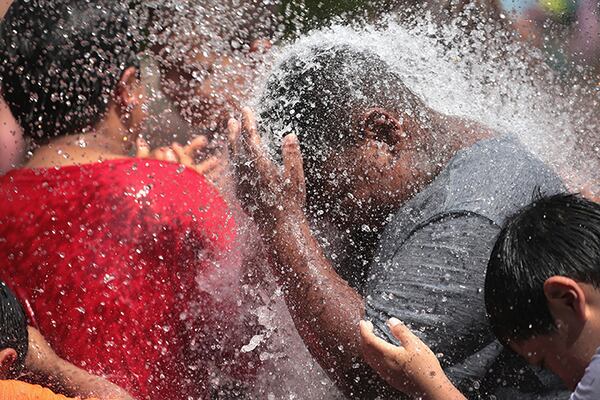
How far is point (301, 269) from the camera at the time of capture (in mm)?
2242

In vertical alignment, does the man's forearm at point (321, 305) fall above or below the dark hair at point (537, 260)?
below

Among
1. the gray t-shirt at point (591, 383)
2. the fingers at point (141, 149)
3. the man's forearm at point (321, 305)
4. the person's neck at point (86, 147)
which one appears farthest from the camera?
the fingers at point (141, 149)

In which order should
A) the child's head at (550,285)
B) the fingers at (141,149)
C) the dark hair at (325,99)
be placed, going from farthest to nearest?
the fingers at (141,149) → the dark hair at (325,99) → the child's head at (550,285)

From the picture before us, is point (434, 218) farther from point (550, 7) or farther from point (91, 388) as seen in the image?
point (550, 7)

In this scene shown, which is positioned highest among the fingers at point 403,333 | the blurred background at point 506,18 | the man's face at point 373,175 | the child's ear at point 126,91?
the child's ear at point 126,91

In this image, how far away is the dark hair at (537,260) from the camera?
5.83ft

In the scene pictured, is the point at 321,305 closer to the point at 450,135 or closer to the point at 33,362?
the point at 450,135

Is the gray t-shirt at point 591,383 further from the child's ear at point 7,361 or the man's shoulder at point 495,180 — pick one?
the child's ear at point 7,361

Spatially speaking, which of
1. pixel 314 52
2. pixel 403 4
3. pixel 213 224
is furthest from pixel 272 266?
pixel 403 4

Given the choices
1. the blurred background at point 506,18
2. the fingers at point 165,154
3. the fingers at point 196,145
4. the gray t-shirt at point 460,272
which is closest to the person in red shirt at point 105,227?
the fingers at point 165,154

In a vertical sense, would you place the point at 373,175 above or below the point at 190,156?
above

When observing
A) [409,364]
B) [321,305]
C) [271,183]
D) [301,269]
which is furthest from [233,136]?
[409,364]

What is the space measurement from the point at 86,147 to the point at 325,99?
660 millimetres

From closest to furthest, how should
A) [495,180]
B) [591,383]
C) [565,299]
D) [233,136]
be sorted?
[591,383], [565,299], [495,180], [233,136]
